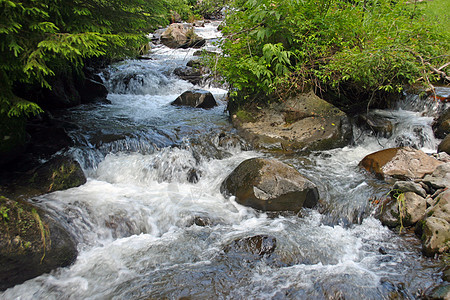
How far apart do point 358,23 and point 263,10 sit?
2.52 meters

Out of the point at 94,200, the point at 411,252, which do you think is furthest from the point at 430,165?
the point at 94,200

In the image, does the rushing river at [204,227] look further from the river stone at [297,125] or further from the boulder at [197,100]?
the boulder at [197,100]

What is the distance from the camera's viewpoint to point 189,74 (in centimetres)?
1413

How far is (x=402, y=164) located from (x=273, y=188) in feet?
9.65

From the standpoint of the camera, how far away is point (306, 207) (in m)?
5.42

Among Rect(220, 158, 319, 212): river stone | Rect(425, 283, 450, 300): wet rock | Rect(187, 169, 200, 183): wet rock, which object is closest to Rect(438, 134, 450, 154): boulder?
Rect(220, 158, 319, 212): river stone

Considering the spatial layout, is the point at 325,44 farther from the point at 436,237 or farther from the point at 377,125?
the point at 436,237

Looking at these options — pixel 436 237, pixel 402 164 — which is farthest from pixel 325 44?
pixel 436 237

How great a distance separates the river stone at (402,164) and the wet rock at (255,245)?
3172mm

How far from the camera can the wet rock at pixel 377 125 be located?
8016 mm

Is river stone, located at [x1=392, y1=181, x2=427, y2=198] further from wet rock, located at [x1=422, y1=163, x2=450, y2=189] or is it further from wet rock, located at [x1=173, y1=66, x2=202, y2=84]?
wet rock, located at [x1=173, y1=66, x2=202, y2=84]

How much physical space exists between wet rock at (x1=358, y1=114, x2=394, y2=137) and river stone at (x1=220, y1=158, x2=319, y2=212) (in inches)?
147

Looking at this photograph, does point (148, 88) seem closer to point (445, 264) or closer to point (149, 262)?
point (149, 262)

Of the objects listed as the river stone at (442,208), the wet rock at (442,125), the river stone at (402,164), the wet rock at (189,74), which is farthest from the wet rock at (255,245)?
the wet rock at (189,74)
